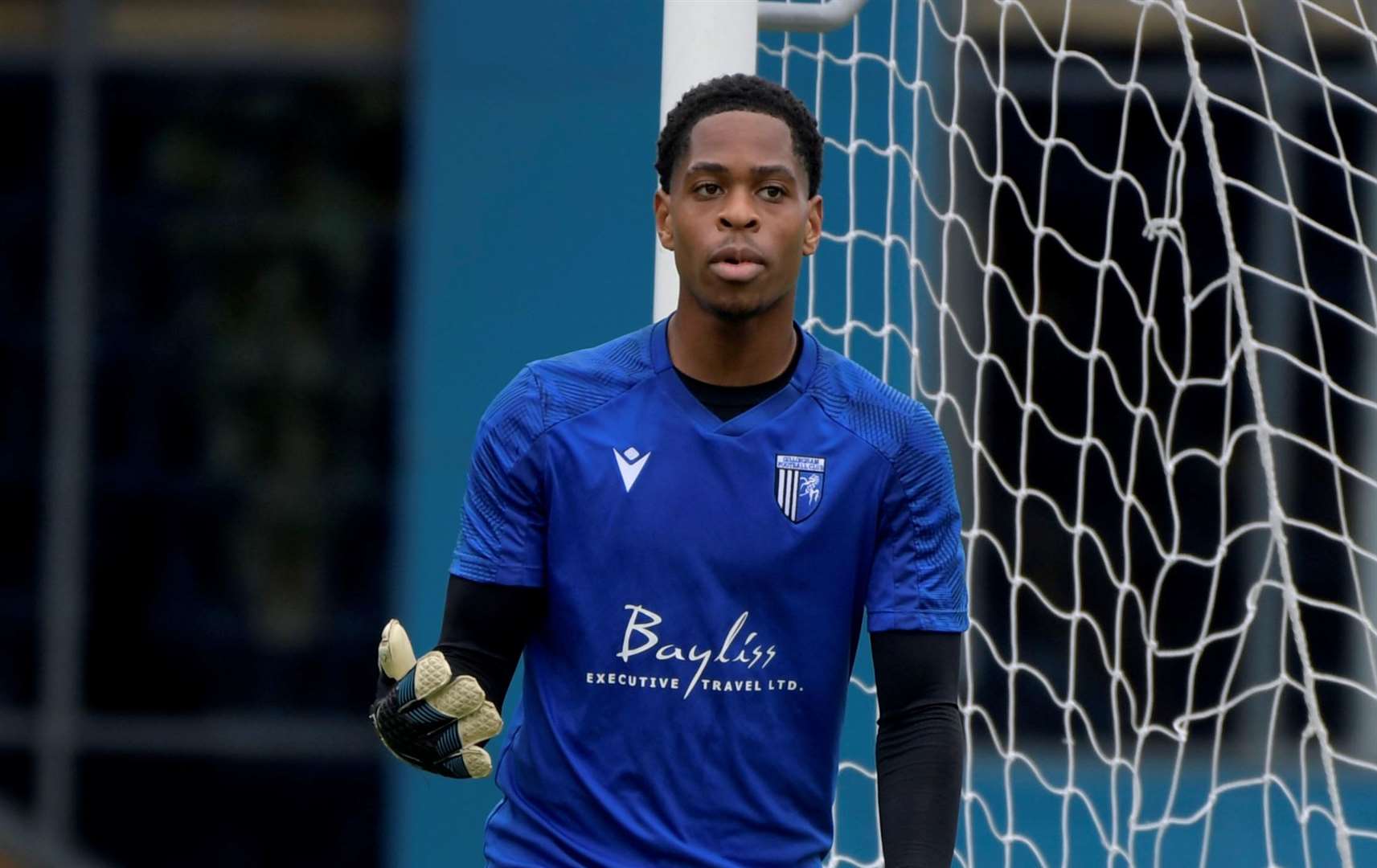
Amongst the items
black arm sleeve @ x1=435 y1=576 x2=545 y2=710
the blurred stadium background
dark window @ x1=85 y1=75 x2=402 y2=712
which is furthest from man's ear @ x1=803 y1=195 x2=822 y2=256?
dark window @ x1=85 y1=75 x2=402 y2=712

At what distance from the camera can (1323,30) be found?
17.9ft

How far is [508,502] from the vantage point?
83.2 inches

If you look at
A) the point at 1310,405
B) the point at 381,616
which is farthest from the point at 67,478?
the point at 1310,405

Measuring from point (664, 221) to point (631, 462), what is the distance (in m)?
0.28

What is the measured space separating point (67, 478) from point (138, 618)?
51 cm

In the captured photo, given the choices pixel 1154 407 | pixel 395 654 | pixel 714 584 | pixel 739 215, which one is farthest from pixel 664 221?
pixel 1154 407

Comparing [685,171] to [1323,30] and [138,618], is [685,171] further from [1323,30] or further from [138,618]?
[138,618]

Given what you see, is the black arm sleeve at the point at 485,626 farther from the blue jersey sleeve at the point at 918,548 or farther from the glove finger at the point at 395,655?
the blue jersey sleeve at the point at 918,548

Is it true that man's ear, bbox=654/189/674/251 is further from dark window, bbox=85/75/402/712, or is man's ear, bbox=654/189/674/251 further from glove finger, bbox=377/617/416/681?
dark window, bbox=85/75/402/712

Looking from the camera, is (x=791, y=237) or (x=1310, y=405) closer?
(x=791, y=237)

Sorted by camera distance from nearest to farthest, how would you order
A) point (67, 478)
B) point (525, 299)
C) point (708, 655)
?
1. point (708, 655)
2. point (525, 299)
3. point (67, 478)

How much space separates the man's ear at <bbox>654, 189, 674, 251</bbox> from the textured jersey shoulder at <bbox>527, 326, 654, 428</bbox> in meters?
0.11

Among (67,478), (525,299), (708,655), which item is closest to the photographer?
(708,655)

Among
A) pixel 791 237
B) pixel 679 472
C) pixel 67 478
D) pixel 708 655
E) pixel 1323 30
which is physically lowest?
pixel 67 478
